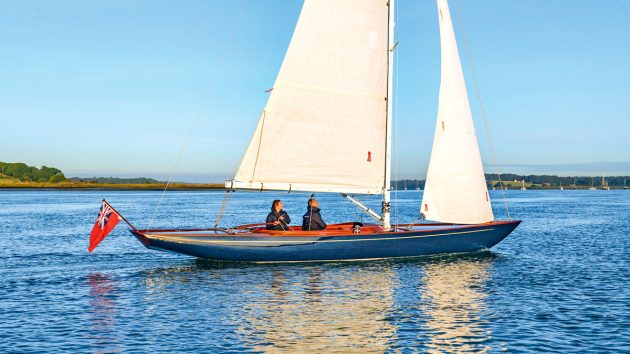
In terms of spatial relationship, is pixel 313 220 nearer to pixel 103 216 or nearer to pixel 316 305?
pixel 316 305

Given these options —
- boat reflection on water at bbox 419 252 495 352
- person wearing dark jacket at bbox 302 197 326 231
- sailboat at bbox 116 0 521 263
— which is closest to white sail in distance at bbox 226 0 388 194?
sailboat at bbox 116 0 521 263

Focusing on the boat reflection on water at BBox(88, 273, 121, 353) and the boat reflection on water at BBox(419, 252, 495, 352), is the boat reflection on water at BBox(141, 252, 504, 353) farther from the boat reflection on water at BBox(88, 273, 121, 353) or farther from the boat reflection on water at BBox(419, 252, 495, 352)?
the boat reflection on water at BBox(88, 273, 121, 353)

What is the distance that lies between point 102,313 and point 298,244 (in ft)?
30.5

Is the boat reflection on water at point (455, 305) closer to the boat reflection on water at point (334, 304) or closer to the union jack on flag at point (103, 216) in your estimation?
the boat reflection on water at point (334, 304)

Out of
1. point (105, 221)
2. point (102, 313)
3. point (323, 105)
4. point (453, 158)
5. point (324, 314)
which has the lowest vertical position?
point (102, 313)

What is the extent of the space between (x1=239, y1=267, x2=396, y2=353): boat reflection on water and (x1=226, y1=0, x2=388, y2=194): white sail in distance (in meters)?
4.26

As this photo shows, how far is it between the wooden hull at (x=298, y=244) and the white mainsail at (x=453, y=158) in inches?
51.8

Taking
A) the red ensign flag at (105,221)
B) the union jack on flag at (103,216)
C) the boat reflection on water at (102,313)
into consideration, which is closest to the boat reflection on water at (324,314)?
the boat reflection on water at (102,313)

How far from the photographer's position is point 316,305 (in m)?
19.0

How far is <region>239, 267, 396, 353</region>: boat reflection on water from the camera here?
48.3ft

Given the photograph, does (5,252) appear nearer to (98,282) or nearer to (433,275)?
(98,282)

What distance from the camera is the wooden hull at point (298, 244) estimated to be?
24.9 meters

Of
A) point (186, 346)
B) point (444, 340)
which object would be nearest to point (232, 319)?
point (186, 346)

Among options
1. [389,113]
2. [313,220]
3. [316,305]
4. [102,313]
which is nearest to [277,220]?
[313,220]
